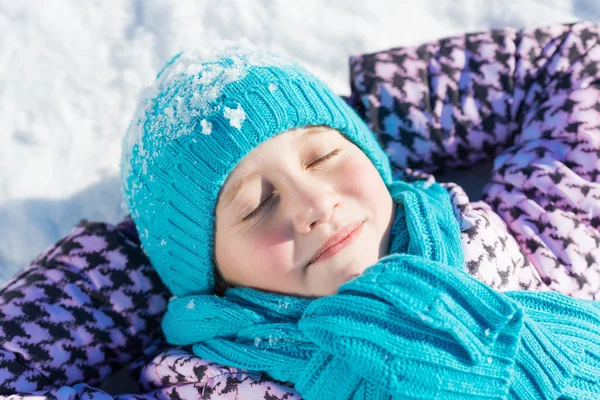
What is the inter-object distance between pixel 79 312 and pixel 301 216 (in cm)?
64

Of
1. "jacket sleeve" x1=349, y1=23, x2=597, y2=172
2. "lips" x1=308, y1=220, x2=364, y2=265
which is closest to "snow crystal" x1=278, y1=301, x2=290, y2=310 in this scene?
"lips" x1=308, y1=220, x2=364, y2=265

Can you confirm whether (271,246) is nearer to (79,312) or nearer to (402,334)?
(402,334)

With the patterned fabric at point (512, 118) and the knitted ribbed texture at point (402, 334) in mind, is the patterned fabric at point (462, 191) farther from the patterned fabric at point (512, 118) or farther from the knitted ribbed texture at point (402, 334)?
the knitted ribbed texture at point (402, 334)

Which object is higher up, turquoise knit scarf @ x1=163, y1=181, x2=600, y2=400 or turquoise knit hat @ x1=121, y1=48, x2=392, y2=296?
turquoise knit hat @ x1=121, y1=48, x2=392, y2=296

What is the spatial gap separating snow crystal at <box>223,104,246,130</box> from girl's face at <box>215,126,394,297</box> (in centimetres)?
6

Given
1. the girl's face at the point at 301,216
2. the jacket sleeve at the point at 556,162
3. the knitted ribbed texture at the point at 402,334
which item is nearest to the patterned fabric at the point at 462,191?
the jacket sleeve at the point at 556,162

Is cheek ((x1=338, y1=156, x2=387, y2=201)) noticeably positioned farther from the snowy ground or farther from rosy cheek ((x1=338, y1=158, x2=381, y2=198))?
the snowy ground

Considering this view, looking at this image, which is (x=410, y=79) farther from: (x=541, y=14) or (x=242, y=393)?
(x=242, y=393)

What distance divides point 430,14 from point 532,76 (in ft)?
1.80

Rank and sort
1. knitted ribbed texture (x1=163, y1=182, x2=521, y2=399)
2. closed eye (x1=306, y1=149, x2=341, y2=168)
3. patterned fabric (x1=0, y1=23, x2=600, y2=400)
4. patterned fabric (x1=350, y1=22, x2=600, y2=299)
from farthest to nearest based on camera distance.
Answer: patterned fabric (x1=350, y1=22, x2=600, y2=299) → patterned fabric (x1=0, y1=23, x2=600, y2=400) → closed eye (x1=306, y1=149, x2=341, y2=168) → knitted ribbed texture (x1=163, y1=182, x2=521, y2=399)

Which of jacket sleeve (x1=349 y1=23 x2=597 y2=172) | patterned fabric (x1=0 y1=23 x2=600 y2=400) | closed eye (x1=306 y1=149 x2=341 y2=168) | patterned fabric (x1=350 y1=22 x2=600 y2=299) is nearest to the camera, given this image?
closed eye (x1=306 y1=149 x2=341 y2=168)

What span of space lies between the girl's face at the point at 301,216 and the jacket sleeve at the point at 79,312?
36cm

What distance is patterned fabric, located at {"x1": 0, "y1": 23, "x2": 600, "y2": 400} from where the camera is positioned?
1311 millimetres

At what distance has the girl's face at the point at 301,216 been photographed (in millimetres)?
1128
